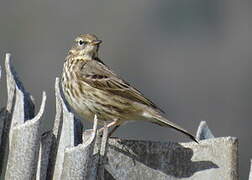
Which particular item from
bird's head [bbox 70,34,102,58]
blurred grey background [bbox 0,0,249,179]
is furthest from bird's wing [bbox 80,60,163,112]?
blurred grey background [bbox 0,0,249,179]

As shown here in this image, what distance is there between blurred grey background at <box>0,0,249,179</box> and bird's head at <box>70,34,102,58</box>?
12740 millimetres

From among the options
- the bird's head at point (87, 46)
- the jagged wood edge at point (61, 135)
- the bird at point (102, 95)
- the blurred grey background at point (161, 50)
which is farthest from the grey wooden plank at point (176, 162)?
the blurred grey background at point (161, 50)

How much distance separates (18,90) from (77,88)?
12.4ft

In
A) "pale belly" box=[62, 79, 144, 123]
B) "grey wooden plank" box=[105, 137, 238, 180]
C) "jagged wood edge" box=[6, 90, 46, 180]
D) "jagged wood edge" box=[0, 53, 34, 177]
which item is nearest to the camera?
"jagged wood edge" box=[6, 90, 46, 180]

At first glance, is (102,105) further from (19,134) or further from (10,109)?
(19,134)

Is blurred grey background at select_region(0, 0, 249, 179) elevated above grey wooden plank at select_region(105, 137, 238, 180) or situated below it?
above

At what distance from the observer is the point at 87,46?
12.1 m

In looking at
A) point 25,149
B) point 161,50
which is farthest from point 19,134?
point 161,50

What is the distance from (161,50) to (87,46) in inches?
839

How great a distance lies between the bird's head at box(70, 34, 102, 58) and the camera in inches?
478

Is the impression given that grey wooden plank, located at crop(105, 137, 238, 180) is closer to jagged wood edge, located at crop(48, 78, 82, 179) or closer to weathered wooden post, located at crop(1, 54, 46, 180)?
jagged wood edge, located at crop(48, 78, 82, 179)

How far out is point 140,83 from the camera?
28.9m

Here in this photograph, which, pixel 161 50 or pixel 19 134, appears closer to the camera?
pixel 19 134

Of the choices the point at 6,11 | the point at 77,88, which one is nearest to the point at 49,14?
the point at 6,11
